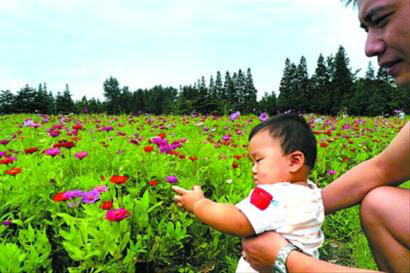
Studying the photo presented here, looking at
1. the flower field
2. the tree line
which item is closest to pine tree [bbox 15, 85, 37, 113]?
the tree line

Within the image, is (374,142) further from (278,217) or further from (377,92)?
(377,92)

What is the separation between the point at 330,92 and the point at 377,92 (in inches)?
352

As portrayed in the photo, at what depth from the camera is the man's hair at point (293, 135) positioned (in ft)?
5.11

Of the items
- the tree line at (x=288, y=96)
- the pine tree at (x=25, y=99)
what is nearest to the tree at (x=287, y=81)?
the tree line at (x=288, y=96)

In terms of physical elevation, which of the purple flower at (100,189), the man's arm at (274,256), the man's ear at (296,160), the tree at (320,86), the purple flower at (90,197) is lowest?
the man's arm at (274,256)

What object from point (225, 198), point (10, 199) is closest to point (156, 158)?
point (225, 198)

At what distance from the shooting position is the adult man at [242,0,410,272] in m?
1.44

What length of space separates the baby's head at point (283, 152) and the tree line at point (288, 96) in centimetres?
2209

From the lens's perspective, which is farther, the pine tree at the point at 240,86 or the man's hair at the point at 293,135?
the pine tree at the point at 240,86

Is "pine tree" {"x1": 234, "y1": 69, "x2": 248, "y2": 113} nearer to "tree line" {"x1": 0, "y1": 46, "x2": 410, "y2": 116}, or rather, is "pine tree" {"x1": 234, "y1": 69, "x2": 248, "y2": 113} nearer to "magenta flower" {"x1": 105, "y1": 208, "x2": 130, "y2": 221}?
"tree line" {"x1": 0, "y1": 46, "x2": 410, "y2": 116}

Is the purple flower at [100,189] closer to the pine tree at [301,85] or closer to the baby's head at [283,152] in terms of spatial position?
the baby's head at [283,152]

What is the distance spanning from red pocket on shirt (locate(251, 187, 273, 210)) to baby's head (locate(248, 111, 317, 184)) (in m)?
0.12

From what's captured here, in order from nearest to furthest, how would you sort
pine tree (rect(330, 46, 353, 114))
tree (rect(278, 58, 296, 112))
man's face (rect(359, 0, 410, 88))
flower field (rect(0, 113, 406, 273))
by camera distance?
man's face (rect(359, 0, 410, 88)) → flower field (rect(0, 113, 406, 273)) → pine tree (rect(330, 46, 353, 114)) → tree (rect(278, 58, 296, 112))

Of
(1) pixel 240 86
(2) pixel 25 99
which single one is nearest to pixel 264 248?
(2) pixel 25 99
